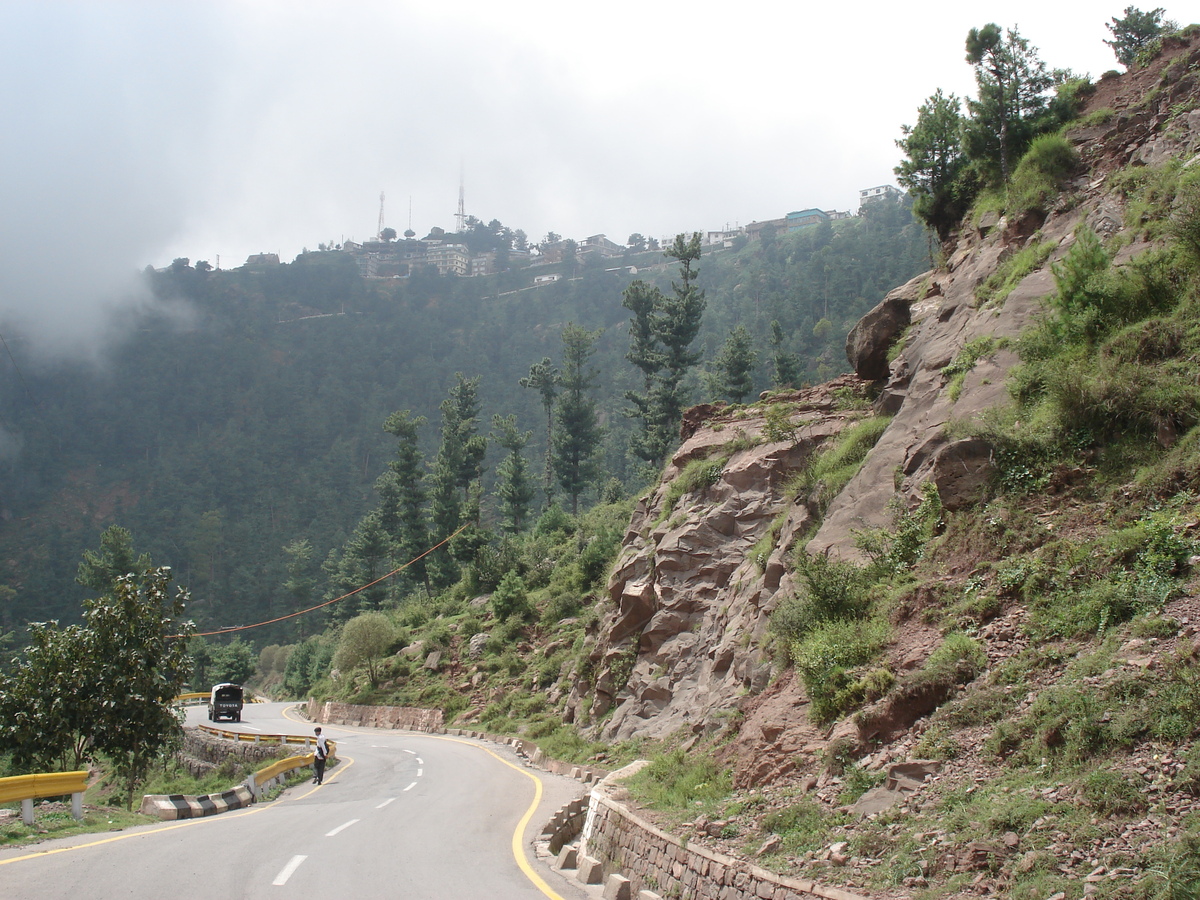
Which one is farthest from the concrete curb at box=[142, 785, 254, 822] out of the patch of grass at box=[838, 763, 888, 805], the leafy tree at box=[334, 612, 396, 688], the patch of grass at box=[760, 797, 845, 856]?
the leafy tree at box=[334, 612, 396, 688]

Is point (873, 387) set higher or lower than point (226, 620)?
higher

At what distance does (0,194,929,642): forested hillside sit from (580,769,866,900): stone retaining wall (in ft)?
251

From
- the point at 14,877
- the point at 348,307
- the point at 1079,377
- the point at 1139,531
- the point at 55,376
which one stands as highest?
the point at 348,307

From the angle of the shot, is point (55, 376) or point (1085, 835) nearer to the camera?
point (1085, 835)

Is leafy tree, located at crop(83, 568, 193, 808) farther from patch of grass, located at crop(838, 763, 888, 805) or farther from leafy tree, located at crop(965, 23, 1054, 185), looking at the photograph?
leafy tree, located at crop(965, 23, 1054, 185)

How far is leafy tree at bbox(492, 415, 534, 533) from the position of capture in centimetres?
6431

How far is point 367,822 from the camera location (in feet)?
45.8

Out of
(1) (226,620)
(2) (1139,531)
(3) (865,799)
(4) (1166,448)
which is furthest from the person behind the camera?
(1) (226,620)

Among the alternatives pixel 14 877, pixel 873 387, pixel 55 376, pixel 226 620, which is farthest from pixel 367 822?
pixel 55 376

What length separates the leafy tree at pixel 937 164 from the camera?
21.9 meters

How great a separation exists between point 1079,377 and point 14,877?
14.3 meters

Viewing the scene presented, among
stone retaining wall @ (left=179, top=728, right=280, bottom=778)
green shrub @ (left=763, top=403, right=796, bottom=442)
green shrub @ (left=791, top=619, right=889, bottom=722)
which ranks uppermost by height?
green shrub @ (left=763, top=403, right=796, bottom=442)

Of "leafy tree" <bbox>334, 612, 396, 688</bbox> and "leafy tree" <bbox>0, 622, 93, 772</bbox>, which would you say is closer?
"leafy tree" <bbox>0, 622, 93, 772</bbox>

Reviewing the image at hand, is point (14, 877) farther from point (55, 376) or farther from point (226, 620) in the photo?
point (55, 376)
